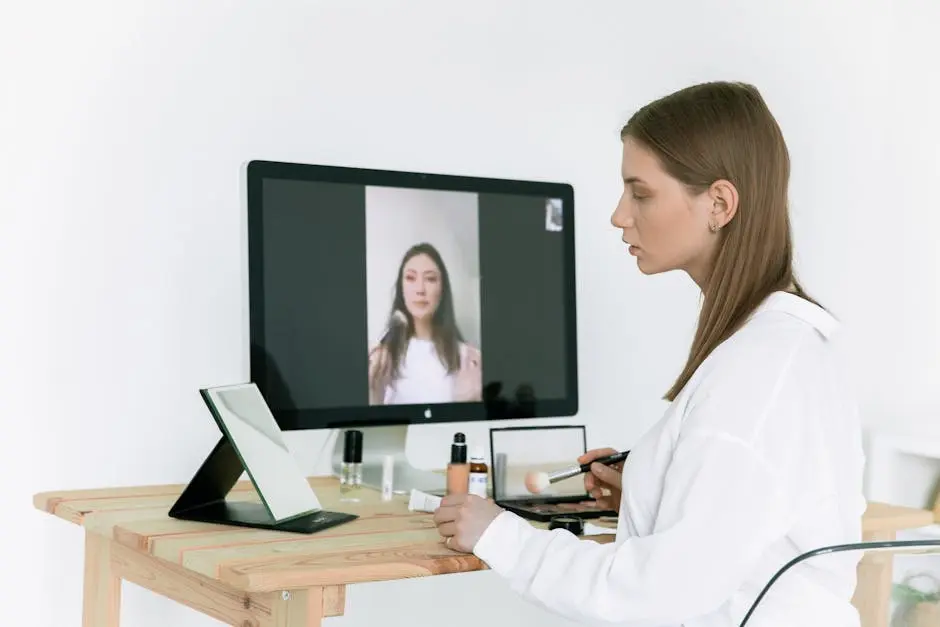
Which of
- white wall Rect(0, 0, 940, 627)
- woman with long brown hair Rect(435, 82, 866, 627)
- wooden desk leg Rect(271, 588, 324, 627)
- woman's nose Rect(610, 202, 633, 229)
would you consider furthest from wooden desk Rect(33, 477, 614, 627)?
woman's nose Rect(610, 202, 633, 229)

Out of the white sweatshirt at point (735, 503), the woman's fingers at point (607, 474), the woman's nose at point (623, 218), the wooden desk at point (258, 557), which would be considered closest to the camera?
the white sweatshirt at point (735, 503)

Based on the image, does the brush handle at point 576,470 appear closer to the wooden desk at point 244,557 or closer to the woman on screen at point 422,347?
the wooden desk at point 244,557

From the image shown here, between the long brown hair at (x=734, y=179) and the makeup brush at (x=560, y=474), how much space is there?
0.36 metres

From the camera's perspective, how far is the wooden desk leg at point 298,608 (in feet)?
4.22

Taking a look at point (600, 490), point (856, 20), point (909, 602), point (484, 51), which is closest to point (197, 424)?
point (600, 490)

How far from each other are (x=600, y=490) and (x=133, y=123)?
1.04 metres

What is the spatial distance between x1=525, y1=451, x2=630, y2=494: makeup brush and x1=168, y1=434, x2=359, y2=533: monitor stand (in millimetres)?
280

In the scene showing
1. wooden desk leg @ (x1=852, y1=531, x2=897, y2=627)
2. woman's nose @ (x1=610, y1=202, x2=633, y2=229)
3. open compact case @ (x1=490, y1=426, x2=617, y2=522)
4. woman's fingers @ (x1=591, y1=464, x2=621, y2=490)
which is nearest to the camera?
wooden desk leg @ (x1=852, y1=531, x2=897, y2=627)

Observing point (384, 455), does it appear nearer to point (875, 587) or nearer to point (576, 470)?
point (576, 470)

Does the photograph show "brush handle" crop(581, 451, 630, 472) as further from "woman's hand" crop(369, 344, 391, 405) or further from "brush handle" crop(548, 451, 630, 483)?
"woman's hand" crop(369, 344, 391, 405)

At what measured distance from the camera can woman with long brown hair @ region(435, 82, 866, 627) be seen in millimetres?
1161

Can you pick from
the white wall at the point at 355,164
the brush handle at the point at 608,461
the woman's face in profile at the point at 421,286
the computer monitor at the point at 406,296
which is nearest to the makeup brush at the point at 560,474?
the brush handle at the point at 608,461

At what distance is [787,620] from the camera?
1.15 metres

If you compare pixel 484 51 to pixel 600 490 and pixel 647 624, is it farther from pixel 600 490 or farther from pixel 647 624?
pixel 647 624
